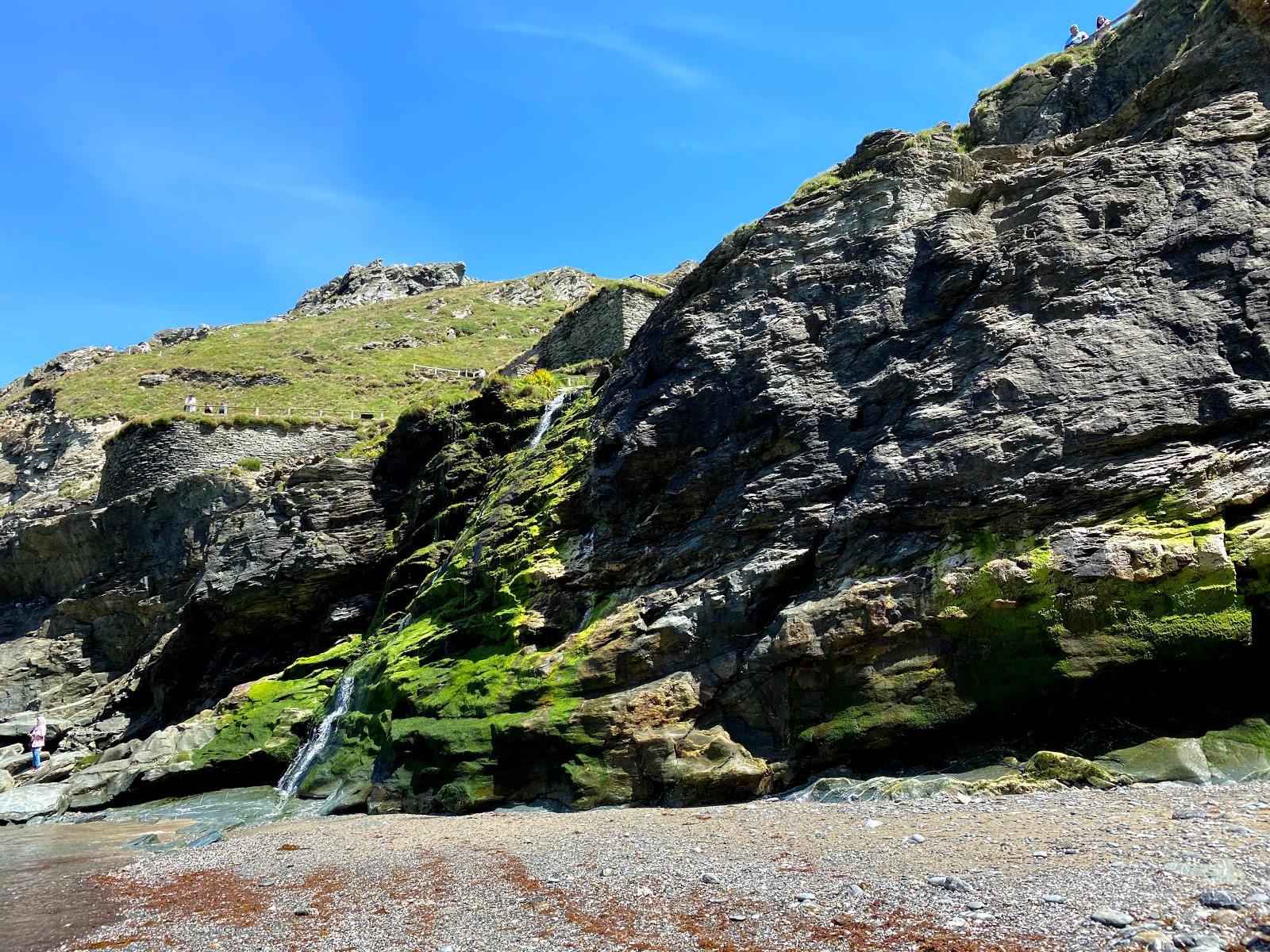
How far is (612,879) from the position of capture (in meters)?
10.0

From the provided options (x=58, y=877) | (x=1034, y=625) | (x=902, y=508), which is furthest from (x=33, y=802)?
(x=1034, y=625)

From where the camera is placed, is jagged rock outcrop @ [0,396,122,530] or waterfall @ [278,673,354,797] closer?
waterfall @ [278,673,354,797]

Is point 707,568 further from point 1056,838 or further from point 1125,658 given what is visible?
point 1056,838

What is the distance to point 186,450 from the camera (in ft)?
137

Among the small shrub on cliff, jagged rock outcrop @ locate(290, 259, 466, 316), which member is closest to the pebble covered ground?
the small shrub on cliff

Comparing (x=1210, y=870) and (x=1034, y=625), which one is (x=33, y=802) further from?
(x=1210, y=870)

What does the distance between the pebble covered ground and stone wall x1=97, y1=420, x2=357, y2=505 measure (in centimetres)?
3156

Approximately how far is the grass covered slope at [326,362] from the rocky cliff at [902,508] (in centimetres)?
1830

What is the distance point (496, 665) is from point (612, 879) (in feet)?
30.6

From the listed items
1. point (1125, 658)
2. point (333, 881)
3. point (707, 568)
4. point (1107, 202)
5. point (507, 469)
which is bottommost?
point (333, 881)

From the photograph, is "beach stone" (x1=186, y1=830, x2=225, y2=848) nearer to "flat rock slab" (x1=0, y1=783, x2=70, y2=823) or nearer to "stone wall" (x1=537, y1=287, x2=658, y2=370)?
"flat rock slab" (x1=0, y1=783, x2=70, y2=823)

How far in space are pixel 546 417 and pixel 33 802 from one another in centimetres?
1893

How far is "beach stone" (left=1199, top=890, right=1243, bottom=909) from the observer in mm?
6719

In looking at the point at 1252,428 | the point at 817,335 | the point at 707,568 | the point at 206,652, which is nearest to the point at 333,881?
the point at 707,568
